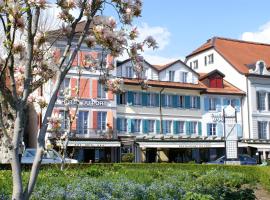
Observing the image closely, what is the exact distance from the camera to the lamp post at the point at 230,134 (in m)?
28.3

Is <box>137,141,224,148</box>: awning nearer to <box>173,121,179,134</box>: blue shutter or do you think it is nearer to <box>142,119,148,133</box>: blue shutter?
<box>142,119,148,133</box>: blue shutter

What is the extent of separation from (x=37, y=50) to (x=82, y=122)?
35838 millimetres

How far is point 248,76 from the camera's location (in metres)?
51.0

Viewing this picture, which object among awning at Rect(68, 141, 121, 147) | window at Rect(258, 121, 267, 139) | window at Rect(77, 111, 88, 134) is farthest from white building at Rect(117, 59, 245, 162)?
window at Rect(77, 111, 88, 134)

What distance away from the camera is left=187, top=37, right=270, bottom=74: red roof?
53.4m

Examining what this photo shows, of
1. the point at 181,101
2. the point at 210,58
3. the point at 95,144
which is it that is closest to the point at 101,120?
the point at 95,144

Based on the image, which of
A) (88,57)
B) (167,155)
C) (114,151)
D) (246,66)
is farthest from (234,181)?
(246,66)

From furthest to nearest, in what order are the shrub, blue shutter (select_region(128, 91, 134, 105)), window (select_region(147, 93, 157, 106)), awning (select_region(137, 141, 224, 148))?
window (select_region(147, 93, 157, 106)) < blue shutter (select_region(128, 91, 134, 105)) < awning (select_region(137, 141, 224, 148)) < the shrub

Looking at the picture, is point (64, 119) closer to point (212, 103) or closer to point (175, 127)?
point (175, 127)

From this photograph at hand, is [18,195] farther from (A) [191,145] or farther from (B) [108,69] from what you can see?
(A) [191,145]

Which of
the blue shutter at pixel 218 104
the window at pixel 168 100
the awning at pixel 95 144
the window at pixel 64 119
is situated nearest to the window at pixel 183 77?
the window at pixel 168 100

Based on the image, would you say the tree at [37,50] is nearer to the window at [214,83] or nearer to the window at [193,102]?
the window at [193,102]

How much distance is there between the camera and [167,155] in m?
46.4

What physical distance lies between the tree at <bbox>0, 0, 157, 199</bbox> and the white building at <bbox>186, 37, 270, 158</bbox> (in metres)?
44.2
